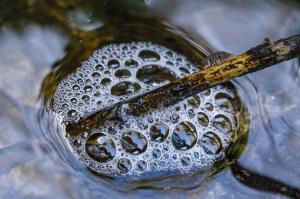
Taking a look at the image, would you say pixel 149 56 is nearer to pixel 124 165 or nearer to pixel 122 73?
pixel 122 73

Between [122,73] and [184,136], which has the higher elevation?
[122,73]

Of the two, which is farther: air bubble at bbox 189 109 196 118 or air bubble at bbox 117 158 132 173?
air bubble at bbox 189 109 196 118

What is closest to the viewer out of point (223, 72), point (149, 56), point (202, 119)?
point (223, 72)

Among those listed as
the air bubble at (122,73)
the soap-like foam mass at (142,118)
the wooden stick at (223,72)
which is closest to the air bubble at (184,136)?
the soap-like foam mass at (142,118)

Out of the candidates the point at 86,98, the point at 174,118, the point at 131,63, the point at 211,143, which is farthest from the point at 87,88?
the point at 211,143

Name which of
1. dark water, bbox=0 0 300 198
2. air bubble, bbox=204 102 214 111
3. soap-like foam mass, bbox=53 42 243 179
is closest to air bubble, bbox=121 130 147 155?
soap-like foam mass, bbox=53 42 243 179

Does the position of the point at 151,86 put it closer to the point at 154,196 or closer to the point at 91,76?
the point at 91,76

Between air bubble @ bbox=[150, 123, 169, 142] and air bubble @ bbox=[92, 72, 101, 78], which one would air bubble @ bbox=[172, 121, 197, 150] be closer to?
air bubble @ bbox=[150, 123, 169, 142]

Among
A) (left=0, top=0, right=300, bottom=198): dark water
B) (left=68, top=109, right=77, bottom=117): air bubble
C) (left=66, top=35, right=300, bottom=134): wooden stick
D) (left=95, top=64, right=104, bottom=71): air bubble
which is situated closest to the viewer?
(left=66, top=35, right=300, bottom=134): wooden stick

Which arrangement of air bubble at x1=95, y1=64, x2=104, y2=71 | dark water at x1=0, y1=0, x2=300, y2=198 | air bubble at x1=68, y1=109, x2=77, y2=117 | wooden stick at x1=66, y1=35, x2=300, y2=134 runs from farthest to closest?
1. air bubble at x1=95, y1=64, x2=104, y2=71
2. air bubble at x1=68, y1=109, x2=77, y2=117
3. dark water at x1=0, y1=0, x2=300, y2=198
4. wooden stick at x1=66, y1=35, x2=300, y2=134
